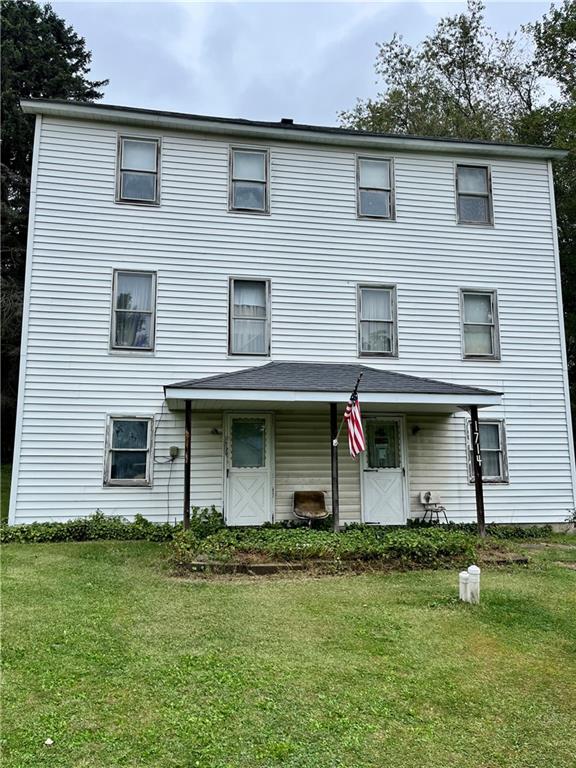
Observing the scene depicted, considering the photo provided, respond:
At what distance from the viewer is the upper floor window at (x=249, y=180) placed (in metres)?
11.1

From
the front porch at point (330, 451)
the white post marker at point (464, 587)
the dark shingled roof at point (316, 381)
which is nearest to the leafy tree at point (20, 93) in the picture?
the front porch at point (330, 451)

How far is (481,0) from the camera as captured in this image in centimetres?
2216

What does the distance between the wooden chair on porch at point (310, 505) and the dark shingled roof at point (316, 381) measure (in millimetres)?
2301

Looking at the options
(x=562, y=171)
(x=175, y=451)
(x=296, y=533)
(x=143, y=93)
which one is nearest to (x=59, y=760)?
(x=296, y=533)

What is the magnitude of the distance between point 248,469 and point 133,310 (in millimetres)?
3717

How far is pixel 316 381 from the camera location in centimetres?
933

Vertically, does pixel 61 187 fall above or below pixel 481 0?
below

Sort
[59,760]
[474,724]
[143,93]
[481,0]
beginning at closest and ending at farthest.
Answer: [59,760], [474,724], [481,0], [143,93]

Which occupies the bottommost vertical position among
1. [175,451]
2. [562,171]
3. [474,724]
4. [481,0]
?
[474,724]

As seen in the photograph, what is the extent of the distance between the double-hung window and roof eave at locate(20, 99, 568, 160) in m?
5.80

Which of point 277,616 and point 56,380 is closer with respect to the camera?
point 277,616

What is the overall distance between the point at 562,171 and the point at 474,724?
1949cm

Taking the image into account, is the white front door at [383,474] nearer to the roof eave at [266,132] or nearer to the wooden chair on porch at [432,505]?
the wooden chair on porch at [432,505]

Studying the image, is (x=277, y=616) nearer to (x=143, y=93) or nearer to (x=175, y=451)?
(x=175, y=451)
